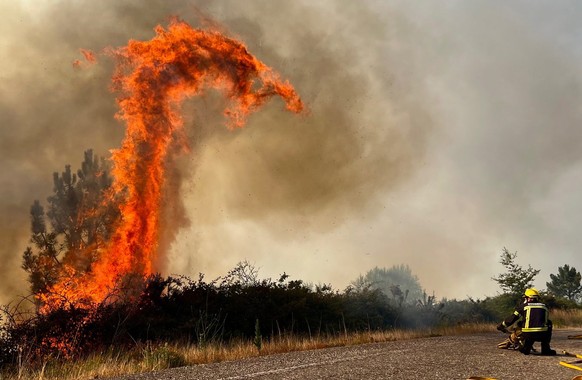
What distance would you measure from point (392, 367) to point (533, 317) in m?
4.80

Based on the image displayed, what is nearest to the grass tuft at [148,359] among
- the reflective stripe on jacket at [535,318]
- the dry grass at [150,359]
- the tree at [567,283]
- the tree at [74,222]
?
the dry grass at [150,359]

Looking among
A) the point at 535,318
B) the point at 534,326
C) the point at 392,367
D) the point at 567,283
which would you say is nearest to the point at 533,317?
the point at 535,318

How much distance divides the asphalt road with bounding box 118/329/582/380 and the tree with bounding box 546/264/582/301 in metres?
67.8

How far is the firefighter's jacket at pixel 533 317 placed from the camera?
10.7 meters

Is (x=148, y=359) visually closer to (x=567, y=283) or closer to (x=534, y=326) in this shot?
(x=534, y=326)

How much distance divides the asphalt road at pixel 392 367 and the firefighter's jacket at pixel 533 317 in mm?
660

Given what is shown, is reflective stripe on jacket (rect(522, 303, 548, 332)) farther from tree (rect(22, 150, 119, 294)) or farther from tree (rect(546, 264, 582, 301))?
tree (rect(546, 264, 582, 301))

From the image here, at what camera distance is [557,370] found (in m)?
8.63

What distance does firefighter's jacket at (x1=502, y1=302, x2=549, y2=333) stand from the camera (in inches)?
421

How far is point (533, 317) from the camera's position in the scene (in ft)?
35.6

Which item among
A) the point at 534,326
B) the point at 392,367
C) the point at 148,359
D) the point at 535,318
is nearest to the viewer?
the point at 392,367

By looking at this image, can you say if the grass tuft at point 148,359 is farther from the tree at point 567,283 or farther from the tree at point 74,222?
the tree at point 567,283

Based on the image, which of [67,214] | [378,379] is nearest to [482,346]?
[378,379]

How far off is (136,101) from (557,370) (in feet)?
69.7
